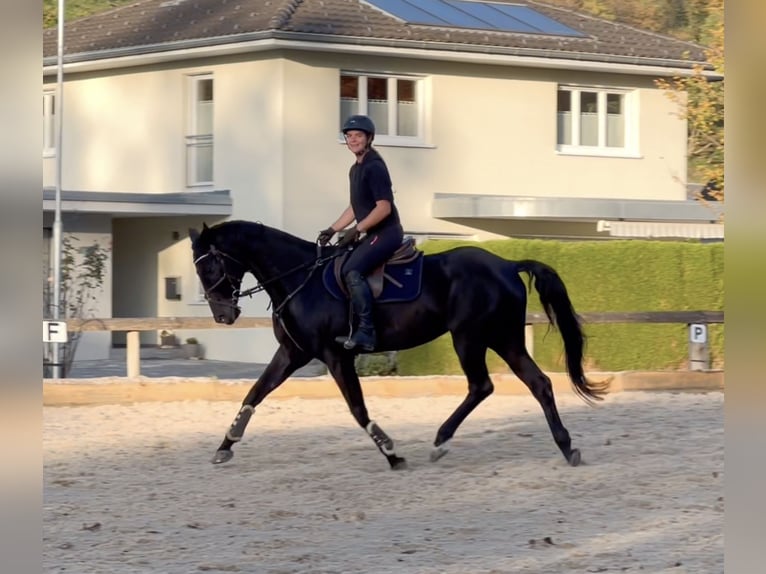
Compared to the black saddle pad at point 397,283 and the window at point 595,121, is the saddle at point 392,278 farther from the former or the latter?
the window at point 595,121

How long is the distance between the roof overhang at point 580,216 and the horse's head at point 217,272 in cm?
1587

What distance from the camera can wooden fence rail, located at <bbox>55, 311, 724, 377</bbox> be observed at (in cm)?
1516

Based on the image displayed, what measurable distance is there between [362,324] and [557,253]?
34.0 feet

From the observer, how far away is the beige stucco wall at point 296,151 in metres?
24.8

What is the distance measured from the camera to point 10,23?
1.79 meters

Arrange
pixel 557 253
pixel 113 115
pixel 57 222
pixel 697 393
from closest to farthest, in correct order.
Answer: pixel 697 393 → pixel 557 253 → pixel 57 222 → pixel 113 115

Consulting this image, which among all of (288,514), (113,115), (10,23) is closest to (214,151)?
(113,115)

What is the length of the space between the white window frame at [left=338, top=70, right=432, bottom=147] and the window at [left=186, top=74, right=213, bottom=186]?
2.77 metres

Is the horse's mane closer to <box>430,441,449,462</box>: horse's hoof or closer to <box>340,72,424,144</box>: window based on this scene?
<box>430,441,449,462</box>: horse's hoof

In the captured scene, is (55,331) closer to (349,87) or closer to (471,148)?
(349,87)

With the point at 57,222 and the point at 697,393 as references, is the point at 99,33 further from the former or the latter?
the point at 697,393

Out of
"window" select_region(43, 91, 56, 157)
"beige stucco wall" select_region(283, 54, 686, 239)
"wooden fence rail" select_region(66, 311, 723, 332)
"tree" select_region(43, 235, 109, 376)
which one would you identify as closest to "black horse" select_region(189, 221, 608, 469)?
"wooden fence rail" select_region(66, 311, 723, 332)

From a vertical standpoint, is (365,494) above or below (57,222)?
below

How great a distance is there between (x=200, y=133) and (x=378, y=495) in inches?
733
